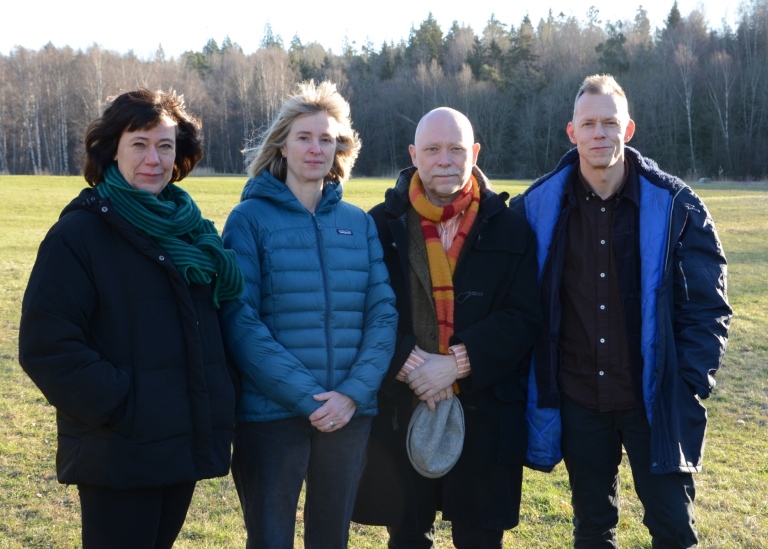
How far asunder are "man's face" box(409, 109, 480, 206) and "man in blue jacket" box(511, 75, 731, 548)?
497 millimetres

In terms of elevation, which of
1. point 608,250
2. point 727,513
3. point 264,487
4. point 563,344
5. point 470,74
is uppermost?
point 470,74

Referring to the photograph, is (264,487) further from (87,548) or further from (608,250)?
(608,250)

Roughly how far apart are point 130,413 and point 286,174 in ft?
4.41

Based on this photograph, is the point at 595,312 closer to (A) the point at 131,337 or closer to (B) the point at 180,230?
(B) the point at 180,230

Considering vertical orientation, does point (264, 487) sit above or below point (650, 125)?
below

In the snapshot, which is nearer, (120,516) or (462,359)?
(120,516)

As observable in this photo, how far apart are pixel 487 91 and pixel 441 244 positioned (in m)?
67.5

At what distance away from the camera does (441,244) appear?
12.1ft

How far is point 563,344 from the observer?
12.2ft

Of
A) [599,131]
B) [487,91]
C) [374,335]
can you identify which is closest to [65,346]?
[374,335]

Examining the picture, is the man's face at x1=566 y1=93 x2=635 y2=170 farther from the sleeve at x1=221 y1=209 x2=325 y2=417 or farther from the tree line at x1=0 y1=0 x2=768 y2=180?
the tree line at x1=0 y1=0 x2=768 y2=180

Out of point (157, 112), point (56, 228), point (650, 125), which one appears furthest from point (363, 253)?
point (650, 125)

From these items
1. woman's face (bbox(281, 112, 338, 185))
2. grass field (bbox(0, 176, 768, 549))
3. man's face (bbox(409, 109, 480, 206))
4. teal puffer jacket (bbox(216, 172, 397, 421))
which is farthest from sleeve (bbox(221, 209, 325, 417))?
grass field (bbox(0, 176, 768, 549))

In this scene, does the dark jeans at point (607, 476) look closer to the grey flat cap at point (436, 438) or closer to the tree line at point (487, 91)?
the grey flat cap at point (436, 438)
